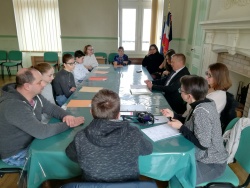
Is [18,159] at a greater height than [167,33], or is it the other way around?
[167,33]

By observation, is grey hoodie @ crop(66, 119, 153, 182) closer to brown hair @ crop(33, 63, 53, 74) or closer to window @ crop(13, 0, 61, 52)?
brown hair @ crop(33, 63, 53, 74)

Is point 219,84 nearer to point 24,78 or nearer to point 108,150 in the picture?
point 108,150

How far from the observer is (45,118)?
5.98 feet

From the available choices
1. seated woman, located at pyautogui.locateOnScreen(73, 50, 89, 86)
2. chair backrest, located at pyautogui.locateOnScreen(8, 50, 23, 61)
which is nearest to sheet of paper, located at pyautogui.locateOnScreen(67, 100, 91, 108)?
seated woman, located at pyautogui.locateOnScreen(73, 50, 89, 86)

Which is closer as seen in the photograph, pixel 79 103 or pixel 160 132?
pixel 160 132

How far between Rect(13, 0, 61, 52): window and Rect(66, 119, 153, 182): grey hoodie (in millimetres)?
6153

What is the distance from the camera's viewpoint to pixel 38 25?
6.21 metres

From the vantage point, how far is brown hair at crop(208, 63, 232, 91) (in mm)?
1902

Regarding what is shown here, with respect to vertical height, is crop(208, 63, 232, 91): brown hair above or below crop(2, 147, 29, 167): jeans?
above

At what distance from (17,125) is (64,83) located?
141 centimetres

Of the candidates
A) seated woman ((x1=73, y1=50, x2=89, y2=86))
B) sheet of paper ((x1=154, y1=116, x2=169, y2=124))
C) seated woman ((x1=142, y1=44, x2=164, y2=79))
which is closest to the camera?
sheet of paper ((x1=154, y1=116, x2=169, y2=124))

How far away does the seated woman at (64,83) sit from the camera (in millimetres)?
2573

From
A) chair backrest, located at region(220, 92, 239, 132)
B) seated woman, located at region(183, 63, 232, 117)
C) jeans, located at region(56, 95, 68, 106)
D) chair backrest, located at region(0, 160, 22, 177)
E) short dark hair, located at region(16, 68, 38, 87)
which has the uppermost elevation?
short dark hair, located at region(16, 68, 38, 87)

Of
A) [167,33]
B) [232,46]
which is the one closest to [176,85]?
[232,46]
